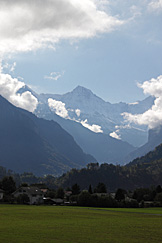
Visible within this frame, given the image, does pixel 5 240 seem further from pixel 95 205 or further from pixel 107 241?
pixel 95 205

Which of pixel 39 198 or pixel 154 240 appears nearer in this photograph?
pixel 154 240

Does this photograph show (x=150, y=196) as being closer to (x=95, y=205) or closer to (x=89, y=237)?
(x=95, y=205)

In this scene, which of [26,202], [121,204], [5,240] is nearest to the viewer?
[5,240]

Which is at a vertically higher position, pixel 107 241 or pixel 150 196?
pixel 150 196

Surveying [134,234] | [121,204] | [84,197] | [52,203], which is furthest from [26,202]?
[134,234]

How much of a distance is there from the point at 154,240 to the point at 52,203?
128 metres

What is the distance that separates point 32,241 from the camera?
34.6 metres

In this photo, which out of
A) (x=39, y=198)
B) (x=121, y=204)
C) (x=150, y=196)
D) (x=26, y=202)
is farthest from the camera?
(x=150, y=196)

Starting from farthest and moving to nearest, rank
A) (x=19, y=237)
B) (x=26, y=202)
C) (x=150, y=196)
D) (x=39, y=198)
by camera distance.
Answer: (x=150, y=196) < (x=39, y=198) < (x=26, y=202) < (x=19, y=237)

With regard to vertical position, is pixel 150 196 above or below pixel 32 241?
above

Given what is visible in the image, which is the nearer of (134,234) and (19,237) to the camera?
(19,237)

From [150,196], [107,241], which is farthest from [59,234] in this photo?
[150,196]

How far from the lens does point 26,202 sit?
157 metres

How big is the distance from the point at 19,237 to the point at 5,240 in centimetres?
275
